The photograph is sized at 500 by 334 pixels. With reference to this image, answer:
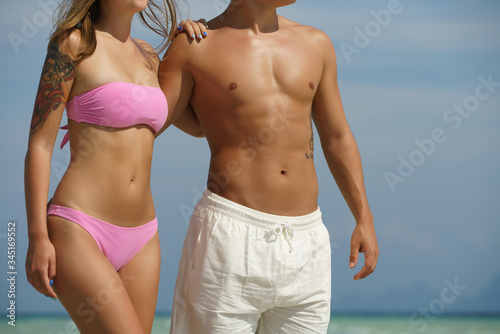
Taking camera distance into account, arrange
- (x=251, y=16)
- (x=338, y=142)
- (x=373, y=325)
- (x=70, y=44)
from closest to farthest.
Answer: (x=70, y=44) < (x=251, y=16) < (x=338, y=142) < (x=373, y=325)

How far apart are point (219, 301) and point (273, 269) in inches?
7.7

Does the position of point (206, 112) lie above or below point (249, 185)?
above

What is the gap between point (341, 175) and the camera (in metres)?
2.63

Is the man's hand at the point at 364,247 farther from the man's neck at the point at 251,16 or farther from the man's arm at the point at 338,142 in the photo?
the man's neck at the point at 251,16

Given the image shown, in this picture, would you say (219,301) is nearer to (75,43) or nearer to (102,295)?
(102,295)

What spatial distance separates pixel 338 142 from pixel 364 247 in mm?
384

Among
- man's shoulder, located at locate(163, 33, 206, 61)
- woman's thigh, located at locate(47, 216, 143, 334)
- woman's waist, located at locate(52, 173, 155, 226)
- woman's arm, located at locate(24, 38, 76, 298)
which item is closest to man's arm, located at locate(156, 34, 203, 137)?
man's shoulder, located at locate(163, 33, 206, 61)

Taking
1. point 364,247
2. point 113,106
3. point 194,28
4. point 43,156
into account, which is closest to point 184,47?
point 194,28

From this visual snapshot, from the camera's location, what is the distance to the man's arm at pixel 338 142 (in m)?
2.59

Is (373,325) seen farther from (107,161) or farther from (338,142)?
(107,161)

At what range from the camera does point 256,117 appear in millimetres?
2371

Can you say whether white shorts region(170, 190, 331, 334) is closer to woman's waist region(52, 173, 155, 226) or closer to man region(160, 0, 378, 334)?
man region(160, 0, 378, 334)

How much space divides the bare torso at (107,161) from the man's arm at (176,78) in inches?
5.4

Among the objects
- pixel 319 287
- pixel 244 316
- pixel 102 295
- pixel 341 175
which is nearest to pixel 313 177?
pixel 341 175
